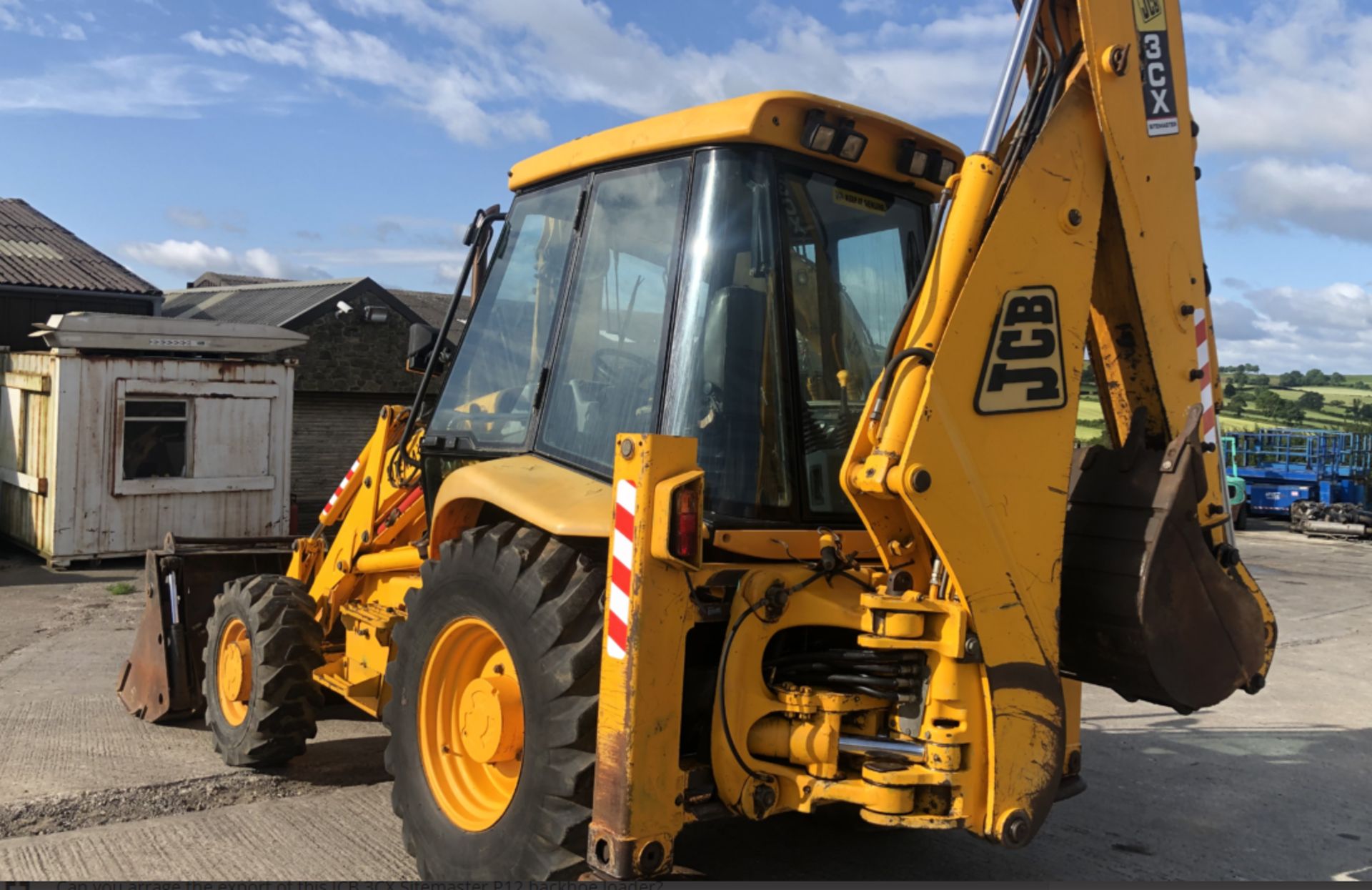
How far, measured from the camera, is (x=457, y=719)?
386 centimetres

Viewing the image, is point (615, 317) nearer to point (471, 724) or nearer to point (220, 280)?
point (471, 724)

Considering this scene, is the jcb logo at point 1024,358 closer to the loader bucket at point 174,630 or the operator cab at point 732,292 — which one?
the operator cab at point 732,292

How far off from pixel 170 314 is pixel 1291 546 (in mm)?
19806

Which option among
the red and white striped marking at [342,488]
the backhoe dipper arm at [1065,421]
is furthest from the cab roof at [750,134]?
the red and white striped marking at [342,488]

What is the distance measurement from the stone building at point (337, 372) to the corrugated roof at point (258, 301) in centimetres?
4

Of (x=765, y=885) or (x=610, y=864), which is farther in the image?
(x=765, y=885)

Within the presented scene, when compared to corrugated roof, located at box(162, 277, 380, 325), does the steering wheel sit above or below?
below

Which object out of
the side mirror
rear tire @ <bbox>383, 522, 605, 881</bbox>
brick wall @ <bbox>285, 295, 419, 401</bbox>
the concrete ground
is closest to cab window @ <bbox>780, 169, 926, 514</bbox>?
rear tire @ <bbox>383, 522, 605, 881</bbox>

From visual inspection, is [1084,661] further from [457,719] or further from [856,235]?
[457,719]

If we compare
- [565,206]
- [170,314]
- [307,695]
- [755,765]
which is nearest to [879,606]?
[755,765]

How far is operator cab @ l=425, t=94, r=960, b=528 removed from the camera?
142 inches

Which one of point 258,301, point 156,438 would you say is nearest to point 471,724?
point 156,438

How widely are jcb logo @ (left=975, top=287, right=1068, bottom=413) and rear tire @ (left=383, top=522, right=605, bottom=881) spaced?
4.19ft

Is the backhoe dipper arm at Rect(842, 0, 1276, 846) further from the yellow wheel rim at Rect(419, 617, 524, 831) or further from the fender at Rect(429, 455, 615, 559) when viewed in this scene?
the yellow wheel rim at Rect(419, 617, 524, 831)
